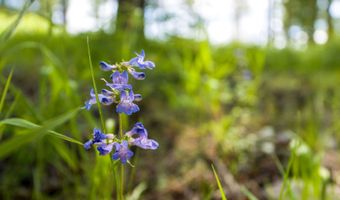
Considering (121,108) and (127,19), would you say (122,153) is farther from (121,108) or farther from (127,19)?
(127,19)

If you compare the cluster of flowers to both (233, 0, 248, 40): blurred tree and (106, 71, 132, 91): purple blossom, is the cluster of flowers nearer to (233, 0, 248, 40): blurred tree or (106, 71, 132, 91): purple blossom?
(106, 71, 132, 91): purple blossom

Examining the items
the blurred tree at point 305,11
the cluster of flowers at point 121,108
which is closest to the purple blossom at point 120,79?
the cluster of flowers at point 121,108

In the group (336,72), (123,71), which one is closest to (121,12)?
(336,72)

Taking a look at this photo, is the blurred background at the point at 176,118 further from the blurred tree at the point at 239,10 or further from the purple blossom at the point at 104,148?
the blurred tree at the point at 239,10

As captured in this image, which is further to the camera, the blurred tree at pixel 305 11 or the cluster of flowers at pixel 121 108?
the blurred tree at pixel 305 11

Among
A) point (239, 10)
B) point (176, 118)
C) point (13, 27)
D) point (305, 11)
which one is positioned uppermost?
point (239, 10)

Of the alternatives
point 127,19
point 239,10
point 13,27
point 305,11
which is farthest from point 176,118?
point 239,10

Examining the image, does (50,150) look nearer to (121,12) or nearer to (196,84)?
(196,84)
